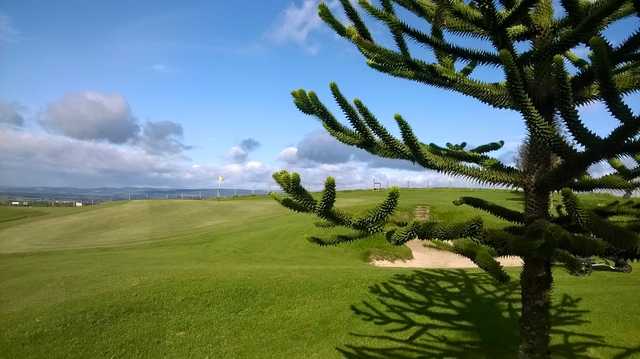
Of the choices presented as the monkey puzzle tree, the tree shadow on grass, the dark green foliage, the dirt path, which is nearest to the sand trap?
the dirt path

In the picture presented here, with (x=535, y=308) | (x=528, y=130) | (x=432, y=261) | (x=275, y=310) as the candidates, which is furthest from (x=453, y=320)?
(x=432, y=261)

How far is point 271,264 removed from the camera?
18375mm

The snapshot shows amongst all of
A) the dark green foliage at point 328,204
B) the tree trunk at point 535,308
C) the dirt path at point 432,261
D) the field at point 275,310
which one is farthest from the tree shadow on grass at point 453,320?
the dirt path at point 432,261

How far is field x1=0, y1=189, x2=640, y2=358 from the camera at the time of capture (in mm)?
11445

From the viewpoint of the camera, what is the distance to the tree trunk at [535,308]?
6027 millimetres

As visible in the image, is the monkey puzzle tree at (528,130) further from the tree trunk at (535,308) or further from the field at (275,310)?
the field at (275,310)

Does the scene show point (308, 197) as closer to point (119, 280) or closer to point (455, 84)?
point (455, 84)

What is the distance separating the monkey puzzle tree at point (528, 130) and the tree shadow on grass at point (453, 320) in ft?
13.3

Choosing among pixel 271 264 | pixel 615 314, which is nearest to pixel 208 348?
pixel 271 264

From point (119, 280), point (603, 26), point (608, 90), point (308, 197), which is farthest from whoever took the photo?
point (119, 280)

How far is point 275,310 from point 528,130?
9.58 metres

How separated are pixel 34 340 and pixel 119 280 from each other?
3.42 meters

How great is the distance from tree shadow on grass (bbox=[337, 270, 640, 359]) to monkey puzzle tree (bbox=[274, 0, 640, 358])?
4.06 meters

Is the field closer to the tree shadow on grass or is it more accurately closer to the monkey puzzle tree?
the tree shadow on grass
